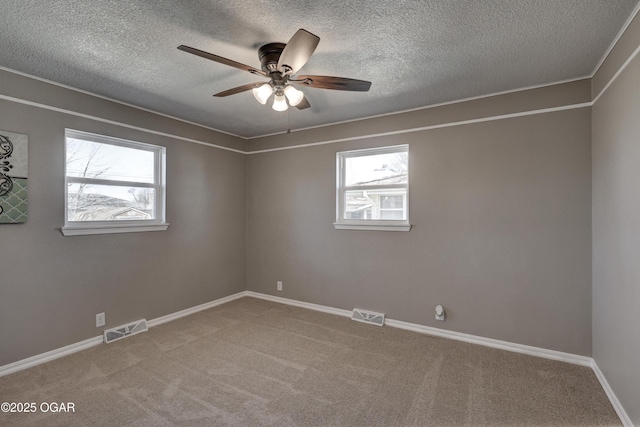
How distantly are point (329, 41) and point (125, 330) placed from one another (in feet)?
11.2

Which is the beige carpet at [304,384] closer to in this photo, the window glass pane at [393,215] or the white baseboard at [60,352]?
the white baseboard at [60,352]

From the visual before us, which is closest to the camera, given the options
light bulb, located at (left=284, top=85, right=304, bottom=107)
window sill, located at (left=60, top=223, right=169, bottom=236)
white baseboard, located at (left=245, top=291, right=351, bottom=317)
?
light bulb, located at (left=284, top=85, right=304, bottom=107)

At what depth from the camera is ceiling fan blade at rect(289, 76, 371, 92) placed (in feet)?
6.67

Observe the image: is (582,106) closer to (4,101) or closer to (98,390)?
(98,390)

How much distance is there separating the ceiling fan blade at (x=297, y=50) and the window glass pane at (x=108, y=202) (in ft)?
8.08

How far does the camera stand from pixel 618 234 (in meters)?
2.06

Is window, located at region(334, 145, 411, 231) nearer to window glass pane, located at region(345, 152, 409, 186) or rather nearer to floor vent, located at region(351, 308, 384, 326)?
window glass pane, located at region(345, 152, 409, 186)

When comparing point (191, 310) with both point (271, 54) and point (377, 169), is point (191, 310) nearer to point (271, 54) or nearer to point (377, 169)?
point (377, 169)

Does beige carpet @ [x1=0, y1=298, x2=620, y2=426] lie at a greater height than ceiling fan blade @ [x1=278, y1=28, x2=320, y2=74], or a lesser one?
lesser

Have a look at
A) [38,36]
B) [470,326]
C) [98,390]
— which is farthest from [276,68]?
[470,326]

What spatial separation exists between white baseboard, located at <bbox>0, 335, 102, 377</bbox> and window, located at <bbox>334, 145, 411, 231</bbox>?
2.88m

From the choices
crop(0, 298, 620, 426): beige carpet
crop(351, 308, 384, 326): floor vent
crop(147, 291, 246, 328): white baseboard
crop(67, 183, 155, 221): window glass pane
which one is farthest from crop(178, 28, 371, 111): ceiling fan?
crop(147, 291, 246, 328): white baseboard

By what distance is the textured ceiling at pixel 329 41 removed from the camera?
1765mm

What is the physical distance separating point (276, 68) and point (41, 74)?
2.12 meters
